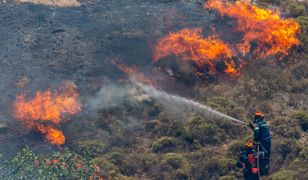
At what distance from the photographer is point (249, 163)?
23.5 metres

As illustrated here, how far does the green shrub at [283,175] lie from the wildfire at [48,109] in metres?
12.0

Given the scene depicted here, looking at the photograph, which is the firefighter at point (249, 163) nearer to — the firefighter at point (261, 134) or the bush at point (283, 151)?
the firefighter at point (261, 134)

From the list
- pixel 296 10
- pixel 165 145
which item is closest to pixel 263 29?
pixel 296 10

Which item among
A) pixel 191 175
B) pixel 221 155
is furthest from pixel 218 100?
pixel 191 175

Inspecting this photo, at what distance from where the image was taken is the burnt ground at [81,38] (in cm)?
3388

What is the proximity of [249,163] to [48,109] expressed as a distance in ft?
43.7

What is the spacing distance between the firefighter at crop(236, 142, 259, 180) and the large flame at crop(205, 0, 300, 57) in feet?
47.4

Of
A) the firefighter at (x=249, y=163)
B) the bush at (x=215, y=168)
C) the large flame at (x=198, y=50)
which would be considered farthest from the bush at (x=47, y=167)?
the large flame at (x=198, y=50)

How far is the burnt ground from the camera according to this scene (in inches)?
1334

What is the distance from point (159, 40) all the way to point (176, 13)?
3900 mm

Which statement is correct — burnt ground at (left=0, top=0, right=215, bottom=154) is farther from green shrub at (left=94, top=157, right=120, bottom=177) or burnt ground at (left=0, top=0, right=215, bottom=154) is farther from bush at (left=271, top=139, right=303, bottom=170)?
bush at (left=271, top=139, right=303, bottom=170)

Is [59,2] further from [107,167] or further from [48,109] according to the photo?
[107,167]

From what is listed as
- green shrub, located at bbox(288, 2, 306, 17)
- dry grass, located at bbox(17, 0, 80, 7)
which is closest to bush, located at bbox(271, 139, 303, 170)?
green shrub, located at bbox(288, 2, 306, 17)

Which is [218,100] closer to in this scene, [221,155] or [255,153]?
[221,155]
